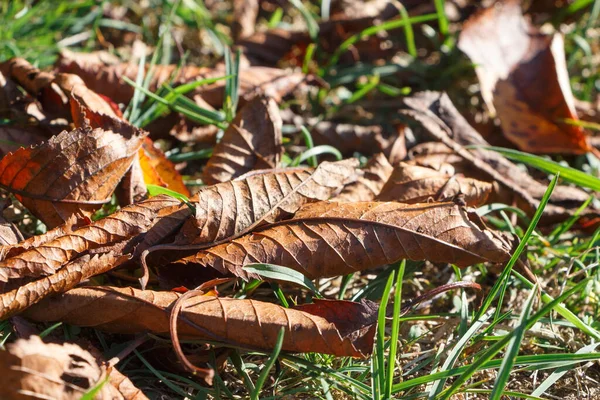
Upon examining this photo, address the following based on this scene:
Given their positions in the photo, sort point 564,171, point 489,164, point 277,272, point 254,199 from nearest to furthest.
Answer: point 277,272
point 254,199
point 564,171
point 489,164

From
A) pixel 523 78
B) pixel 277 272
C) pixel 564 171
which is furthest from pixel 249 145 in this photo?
pixel 523 78

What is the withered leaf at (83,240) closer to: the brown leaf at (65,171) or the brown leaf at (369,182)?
the brown leaf at (65,171)

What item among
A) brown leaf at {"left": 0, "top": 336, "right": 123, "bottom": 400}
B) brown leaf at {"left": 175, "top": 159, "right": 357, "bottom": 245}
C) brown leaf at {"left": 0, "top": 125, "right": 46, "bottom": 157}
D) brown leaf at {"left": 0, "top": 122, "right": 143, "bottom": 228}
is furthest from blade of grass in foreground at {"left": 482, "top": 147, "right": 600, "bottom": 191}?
brown leaf at {"left": 0, "top": 125, "right": 46, "bottom": 157}

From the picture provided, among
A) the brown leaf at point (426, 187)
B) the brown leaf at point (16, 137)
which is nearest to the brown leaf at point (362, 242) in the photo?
the brown leaf at point (426, 187)

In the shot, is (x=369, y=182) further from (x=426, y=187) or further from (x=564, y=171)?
(x=564, y=171)

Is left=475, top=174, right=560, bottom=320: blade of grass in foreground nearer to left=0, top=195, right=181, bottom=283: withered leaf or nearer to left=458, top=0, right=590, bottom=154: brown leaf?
left=0, top=195, right=181, bottom=283: withered leaf

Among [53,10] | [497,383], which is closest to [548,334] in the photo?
[497,383]
